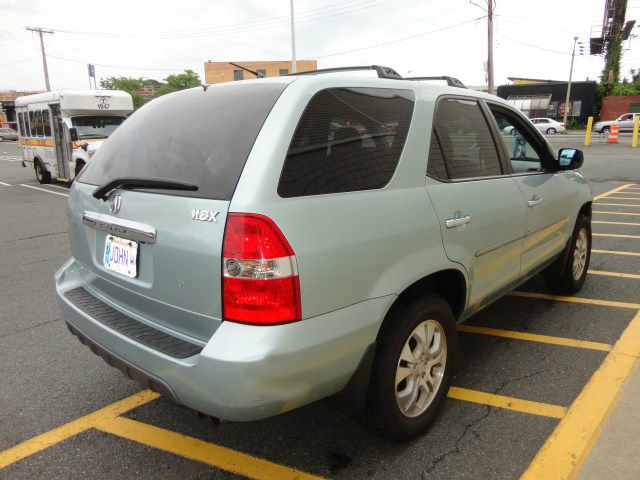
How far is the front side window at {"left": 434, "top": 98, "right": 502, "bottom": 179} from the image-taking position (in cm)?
264

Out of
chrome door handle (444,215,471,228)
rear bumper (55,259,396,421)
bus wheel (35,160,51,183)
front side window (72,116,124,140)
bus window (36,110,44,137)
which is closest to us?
rear bumper (55,259,396,421)

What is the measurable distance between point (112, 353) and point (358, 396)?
1.12m

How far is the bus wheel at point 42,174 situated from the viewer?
48.1ft

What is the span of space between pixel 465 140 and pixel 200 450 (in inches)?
88.2

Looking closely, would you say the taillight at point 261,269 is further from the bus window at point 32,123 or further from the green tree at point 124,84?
the green tree at point 124,84

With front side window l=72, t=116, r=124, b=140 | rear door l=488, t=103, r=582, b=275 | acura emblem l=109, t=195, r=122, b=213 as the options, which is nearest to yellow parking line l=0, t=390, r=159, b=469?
acura emblem l=109, t=195, r=122, b=213

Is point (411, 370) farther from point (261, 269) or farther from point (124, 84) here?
point (124, 84)

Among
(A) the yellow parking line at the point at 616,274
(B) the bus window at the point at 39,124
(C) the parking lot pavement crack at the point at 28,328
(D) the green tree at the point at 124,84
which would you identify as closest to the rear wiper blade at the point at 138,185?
(C) the parking lot pavement crack at the point at 28,328

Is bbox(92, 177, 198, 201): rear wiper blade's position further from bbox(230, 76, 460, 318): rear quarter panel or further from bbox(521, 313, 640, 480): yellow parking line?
bbox(521, 313, 640, 480): yellow parking line

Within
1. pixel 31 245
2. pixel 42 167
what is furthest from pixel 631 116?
pixel 31 245

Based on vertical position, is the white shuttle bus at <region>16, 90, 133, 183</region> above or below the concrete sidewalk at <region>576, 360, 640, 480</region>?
above

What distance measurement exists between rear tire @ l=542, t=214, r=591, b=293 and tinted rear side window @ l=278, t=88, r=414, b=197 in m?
2.50

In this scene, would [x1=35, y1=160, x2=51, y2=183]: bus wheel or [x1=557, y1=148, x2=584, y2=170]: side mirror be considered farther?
[x1=35, y1=160, x2=51, y2=183]: bus wheel

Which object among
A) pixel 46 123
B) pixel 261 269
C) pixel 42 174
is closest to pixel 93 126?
pixel 46 123
